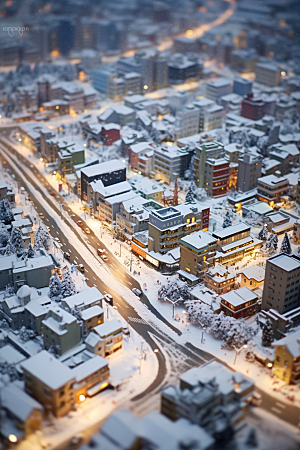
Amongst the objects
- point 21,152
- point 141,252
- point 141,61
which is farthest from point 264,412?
point 141,61

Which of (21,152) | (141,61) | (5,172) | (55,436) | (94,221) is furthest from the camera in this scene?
(141,61)

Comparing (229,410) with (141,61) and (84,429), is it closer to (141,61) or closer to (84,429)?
(84,429)

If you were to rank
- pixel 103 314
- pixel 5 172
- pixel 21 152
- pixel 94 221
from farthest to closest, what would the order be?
pixel 21 152 < pixel 5 172 < pixel 94 221 < pixel 103 314

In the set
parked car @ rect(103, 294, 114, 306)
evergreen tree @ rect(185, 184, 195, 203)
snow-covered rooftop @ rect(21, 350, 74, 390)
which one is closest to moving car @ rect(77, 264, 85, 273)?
parked car @ rect(103, 294, 114, 306)

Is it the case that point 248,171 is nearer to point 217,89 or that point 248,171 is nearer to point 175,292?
point 175,292

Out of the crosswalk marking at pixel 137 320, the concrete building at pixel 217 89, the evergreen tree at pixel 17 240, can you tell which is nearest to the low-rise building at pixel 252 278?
the crosswalk marking at pixel 137 320
